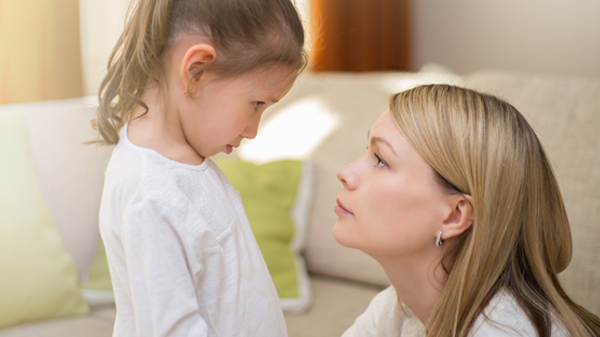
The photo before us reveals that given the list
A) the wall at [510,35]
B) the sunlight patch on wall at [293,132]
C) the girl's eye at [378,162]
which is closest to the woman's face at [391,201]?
the girl's eye at [378,162]

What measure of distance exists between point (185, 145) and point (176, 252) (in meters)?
→ 0.19

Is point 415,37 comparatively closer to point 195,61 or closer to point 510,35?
point 510,35

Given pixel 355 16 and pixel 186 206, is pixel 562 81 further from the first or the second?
pixel 355 16

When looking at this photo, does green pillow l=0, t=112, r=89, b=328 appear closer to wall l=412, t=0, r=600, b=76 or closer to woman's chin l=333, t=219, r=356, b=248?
woman's chin l=333, t=219, r=356, b=248

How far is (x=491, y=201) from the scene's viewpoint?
88cm

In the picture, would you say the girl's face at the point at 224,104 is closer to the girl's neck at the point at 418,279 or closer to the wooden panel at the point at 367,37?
the girl's neck at the point at 418,279

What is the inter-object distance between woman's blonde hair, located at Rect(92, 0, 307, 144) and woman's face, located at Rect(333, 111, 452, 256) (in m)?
0.24

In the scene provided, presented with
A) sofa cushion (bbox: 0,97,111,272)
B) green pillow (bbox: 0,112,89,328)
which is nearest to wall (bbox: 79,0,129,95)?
sofa cushion (bbox: 0,97,111,272)

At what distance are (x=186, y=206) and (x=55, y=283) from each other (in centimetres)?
76

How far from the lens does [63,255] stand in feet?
4.55

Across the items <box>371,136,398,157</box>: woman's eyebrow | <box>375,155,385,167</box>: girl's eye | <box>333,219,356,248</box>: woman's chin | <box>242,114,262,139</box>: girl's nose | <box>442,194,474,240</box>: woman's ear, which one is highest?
<box>242,114,262,139</box>: girl's nose

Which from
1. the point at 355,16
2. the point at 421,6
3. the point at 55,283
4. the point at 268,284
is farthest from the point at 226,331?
the point at 421,6

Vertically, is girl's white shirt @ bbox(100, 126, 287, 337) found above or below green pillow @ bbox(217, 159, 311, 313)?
above

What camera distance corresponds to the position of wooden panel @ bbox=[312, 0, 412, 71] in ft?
9.81
